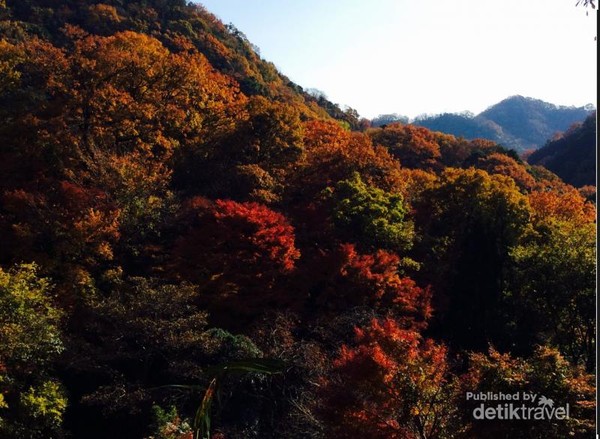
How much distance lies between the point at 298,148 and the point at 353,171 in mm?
4614

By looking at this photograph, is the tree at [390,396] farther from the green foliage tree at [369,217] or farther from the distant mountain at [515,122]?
the distant mountain at [515,122]

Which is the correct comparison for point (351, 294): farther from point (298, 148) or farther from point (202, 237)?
point (298, 148)

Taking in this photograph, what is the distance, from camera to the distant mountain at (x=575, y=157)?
212 ft

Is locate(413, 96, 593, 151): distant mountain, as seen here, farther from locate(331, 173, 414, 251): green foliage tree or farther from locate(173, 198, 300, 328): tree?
locate(173, 198, 300, 328): tree

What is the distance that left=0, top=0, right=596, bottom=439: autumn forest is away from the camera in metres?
11.4

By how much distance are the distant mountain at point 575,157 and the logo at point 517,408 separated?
200 ft

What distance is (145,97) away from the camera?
99.6 ft

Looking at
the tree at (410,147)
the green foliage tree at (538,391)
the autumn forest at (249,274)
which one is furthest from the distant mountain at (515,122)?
the green foliage tree at (538,391)

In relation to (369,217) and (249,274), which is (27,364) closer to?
(249,274)

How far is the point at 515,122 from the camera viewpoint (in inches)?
7372

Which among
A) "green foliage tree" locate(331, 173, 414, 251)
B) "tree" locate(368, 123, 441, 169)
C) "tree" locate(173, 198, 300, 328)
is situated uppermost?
"tree" locate(368, 123, 441, 169)

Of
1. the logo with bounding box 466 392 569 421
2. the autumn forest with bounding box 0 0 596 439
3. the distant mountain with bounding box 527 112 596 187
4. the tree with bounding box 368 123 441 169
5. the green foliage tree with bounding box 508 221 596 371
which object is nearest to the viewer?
the logo with bounding box 466 392 569 421

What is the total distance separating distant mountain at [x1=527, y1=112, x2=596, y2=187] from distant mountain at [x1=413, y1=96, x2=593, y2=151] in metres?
83.7

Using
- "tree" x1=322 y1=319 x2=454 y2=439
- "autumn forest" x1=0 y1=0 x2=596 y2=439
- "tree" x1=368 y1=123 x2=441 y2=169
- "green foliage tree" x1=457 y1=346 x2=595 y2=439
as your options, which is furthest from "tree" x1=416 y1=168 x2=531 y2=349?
"tree" x1=368 y1=123 x2=441 y2=169
